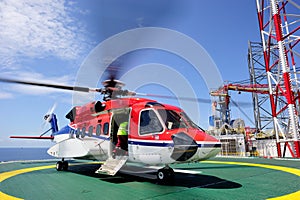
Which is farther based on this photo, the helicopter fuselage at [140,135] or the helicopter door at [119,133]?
the helicopter door at [119,133]

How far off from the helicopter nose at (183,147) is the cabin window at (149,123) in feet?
2.73

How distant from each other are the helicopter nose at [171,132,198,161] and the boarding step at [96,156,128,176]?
2132 millimetres

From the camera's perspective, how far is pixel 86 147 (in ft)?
30.4

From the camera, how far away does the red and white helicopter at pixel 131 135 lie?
6.11m

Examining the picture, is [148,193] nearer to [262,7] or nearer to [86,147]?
[86,147]

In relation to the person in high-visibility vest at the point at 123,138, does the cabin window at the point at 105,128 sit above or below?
above

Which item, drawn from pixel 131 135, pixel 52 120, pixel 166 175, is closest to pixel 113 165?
pixel 131 135

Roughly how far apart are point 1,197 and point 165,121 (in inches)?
193

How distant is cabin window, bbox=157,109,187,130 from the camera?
22.3 feet

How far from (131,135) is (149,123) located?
0.89 metres

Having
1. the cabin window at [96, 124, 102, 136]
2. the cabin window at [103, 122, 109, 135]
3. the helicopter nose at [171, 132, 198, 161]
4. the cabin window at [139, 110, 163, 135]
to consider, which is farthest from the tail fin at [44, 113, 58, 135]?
the helicopter nose at [171, 132, 198, 161]

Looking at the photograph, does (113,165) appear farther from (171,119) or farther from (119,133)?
(171,119)

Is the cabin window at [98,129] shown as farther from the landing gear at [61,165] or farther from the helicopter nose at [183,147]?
the helicopter nose at [183,147]

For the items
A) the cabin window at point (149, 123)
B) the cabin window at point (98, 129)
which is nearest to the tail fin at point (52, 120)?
the cabin window at point (98, 129)
